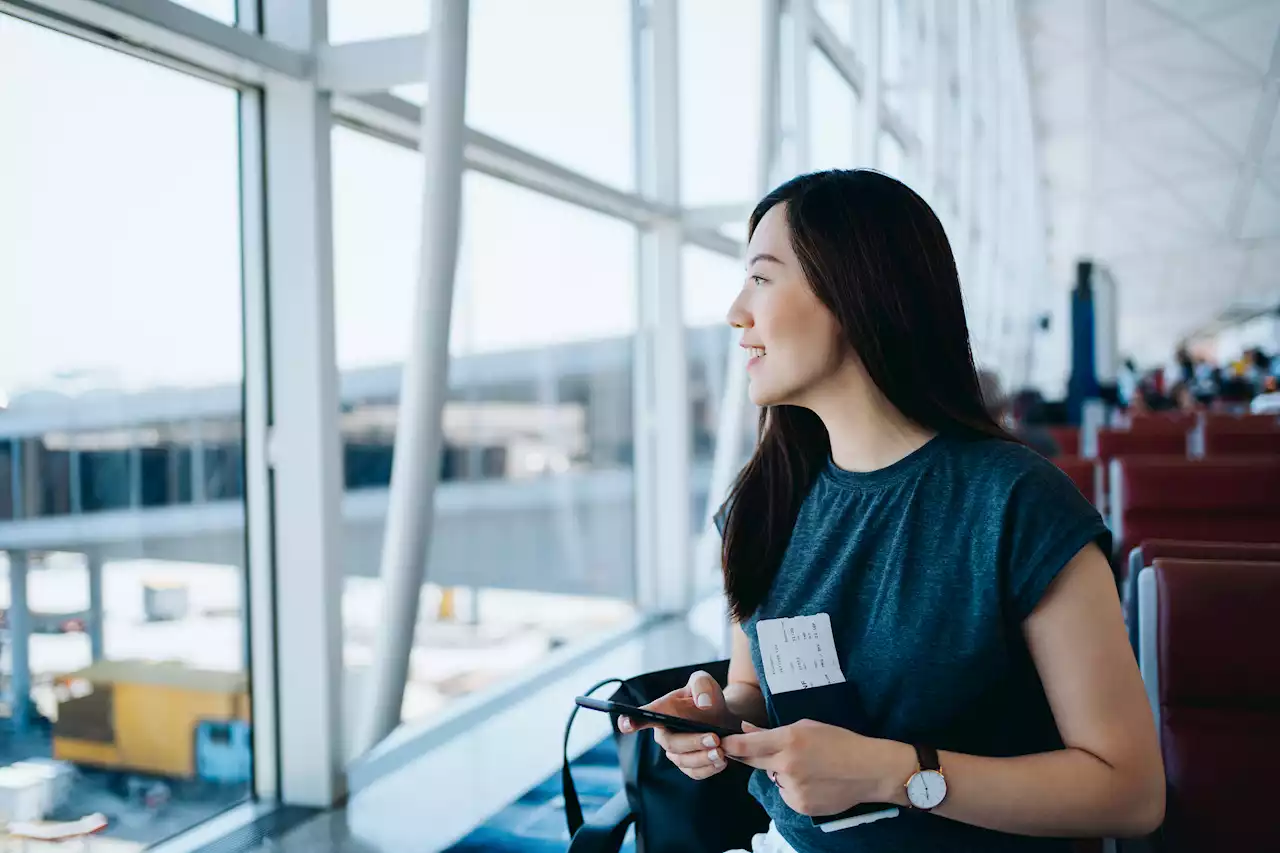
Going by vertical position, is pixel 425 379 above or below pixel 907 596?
above

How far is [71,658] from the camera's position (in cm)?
290

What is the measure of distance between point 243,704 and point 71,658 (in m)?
0.78

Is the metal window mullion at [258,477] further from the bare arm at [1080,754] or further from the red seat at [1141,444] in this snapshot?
the red seat at [1141,444]

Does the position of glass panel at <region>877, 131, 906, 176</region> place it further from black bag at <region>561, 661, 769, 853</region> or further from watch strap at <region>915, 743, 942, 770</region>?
watch strap at <region>915, 743, 942, 770</region>

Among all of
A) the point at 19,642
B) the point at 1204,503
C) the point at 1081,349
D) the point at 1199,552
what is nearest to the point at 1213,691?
the point at 1199,552

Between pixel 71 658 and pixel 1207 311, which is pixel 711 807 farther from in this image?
pixel 1207 311

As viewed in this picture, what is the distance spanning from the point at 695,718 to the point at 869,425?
1.77ft

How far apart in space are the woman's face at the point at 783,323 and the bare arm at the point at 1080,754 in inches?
18.2

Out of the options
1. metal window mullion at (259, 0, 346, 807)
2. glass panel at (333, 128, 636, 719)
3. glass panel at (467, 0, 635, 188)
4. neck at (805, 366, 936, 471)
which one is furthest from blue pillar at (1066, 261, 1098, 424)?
neck at (805, 366, 936, 471)

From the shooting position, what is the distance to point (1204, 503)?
11.7 feet

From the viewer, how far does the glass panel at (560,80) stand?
5.27 metres

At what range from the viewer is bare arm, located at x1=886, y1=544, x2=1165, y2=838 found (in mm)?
1162

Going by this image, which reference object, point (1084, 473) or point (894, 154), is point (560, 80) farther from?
point (894, 154)

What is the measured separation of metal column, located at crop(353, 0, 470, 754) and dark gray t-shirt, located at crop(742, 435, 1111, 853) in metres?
2.22
